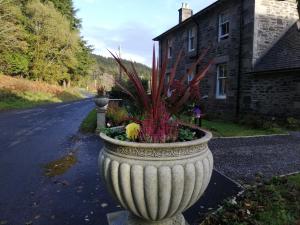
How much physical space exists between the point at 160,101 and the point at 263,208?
207 centimetres

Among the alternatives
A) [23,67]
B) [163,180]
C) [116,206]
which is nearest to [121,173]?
[163,180]

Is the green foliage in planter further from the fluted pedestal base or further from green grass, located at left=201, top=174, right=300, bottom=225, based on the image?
green grass, located at left=201, top=174, right=300, bottom=225

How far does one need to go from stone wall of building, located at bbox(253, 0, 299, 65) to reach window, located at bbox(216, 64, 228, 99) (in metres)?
2.41

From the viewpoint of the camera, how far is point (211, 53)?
1708 centimetres

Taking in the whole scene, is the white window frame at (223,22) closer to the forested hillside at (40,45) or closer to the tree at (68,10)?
the forested hillside at (40,45)

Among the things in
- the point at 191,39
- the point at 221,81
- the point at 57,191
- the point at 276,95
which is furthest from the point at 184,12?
the point at 57,191

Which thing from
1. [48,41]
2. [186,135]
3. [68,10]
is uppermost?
[68,10]

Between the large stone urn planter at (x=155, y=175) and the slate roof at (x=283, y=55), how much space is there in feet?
34.4

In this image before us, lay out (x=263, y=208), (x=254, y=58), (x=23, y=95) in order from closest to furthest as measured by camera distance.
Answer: (x=263, y=208), (x=254, y=58), (x=23, y=95)

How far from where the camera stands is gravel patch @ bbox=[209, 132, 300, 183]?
5.91 meters

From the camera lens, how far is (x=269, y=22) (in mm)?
13969

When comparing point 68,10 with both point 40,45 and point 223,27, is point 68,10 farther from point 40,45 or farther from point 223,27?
point 223,27

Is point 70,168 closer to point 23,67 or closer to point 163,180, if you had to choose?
point 163,180

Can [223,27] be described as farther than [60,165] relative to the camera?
Yes
